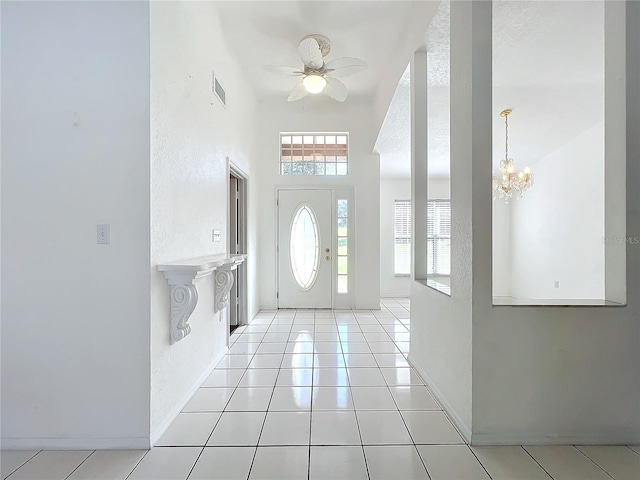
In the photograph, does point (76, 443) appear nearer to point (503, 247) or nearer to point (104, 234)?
point (104, 234)

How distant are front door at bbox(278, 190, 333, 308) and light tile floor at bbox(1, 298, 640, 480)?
242cm

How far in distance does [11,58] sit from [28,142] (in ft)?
1.53

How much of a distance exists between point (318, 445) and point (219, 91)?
3054 mm

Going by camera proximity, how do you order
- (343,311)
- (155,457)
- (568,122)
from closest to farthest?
(155,457)
(568,122)
(343,311)

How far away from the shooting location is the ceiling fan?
317cm

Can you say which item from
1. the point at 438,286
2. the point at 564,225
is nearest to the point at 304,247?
the point at 438,286

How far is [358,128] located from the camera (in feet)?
17.1

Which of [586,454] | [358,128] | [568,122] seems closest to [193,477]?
[586,454]

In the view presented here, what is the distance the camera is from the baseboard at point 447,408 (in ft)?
6.18

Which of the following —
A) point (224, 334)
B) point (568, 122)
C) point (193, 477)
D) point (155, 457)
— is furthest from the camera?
point (568, 122)

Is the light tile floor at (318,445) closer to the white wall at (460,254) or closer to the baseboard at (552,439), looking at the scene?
the baseboard at (552,439)

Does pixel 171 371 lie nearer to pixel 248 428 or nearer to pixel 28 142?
pixel 248 428

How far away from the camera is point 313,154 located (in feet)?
17.6

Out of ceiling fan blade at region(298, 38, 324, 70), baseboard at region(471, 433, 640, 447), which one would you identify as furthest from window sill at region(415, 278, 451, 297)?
ceiling fan blade at region(298, 38, 324, 70)
